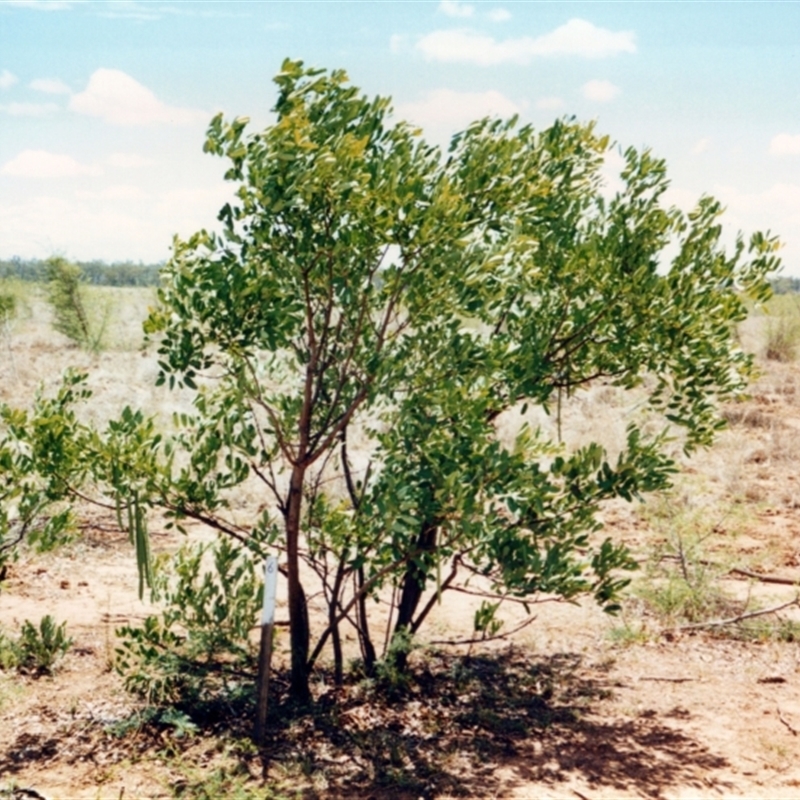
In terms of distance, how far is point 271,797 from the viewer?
4055mm

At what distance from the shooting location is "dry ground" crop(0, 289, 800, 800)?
171 inches

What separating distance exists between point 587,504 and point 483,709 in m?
1.48

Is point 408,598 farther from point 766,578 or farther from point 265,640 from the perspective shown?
point 766,578

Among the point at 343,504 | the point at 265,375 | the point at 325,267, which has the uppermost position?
the point at 325,267

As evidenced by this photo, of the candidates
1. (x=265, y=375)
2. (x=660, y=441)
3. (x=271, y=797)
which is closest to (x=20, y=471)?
(x=265, y=375)

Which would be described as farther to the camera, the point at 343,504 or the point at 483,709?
the point at 483,709

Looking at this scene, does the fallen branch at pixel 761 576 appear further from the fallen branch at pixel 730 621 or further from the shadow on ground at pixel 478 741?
the shadow on ground at pixel 478 741

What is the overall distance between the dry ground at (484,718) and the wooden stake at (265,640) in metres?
0.15

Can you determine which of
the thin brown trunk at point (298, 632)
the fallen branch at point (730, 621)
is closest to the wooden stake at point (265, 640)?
the thin brown trunk at point (298, 632)

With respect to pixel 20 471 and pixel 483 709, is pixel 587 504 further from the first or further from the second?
pixel 20 471

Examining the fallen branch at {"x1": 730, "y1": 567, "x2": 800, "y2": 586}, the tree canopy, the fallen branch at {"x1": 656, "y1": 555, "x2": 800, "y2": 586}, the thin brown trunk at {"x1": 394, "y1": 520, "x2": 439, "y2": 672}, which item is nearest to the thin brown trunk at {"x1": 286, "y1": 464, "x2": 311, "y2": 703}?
the tree canopy

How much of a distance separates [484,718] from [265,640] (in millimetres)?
1468

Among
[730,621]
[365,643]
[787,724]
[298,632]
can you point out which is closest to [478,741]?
[365,643]

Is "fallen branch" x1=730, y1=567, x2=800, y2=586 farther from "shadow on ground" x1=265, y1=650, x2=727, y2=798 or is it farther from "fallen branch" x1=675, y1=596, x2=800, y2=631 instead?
"shadow on ground" x1=265, y1=650, x2=727, y2=798
